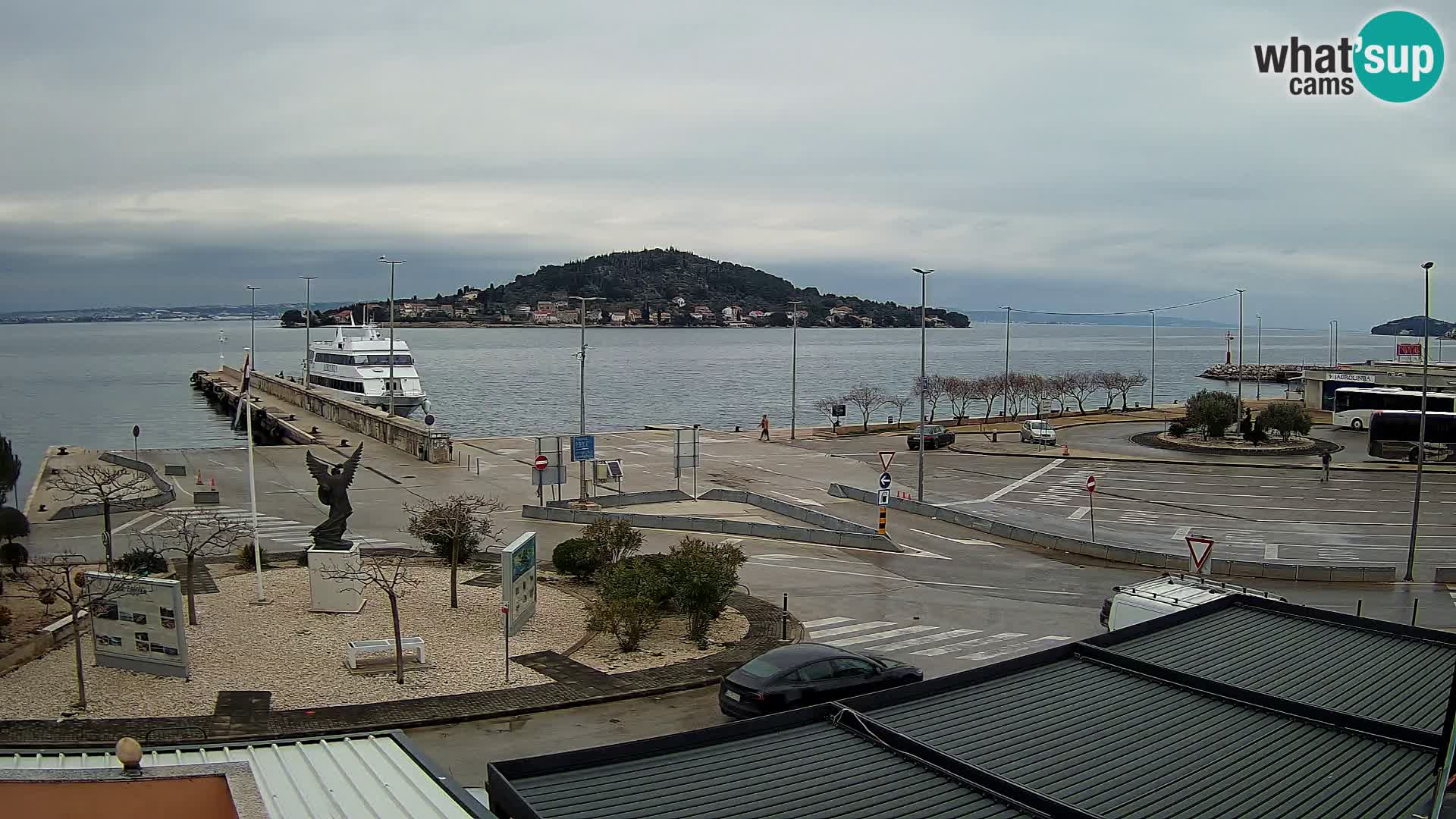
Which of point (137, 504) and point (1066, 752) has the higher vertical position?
point (1066, 752)

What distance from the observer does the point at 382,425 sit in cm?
5481

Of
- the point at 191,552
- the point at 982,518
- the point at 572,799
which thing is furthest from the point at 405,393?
the point at 572,799

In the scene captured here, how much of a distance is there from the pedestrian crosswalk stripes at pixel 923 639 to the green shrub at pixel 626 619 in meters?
3.40

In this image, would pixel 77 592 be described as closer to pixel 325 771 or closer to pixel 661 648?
pixel 661 648

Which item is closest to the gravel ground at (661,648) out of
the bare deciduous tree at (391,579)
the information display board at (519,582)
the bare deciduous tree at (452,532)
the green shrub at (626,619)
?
the green shrub at (626,619)

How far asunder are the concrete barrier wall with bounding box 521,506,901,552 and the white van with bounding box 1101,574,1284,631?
1250cm

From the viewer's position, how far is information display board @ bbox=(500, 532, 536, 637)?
61.7 ft

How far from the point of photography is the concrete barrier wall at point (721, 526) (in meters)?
31.7

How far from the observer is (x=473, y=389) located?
12744 cm

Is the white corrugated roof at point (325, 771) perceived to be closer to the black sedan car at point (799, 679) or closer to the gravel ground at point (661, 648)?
the black sedan car at point (799, 679)

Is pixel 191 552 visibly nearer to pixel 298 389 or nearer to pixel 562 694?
pixel 562 694

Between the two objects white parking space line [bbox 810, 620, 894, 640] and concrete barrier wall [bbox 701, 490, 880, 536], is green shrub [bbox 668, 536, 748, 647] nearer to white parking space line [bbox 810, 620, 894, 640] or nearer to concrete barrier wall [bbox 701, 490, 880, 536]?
white parking space line [bbox 810, 620, 894, 640]

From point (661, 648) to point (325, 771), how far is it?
10.9 metres

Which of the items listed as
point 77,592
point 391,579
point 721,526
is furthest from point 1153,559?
point 77,592
